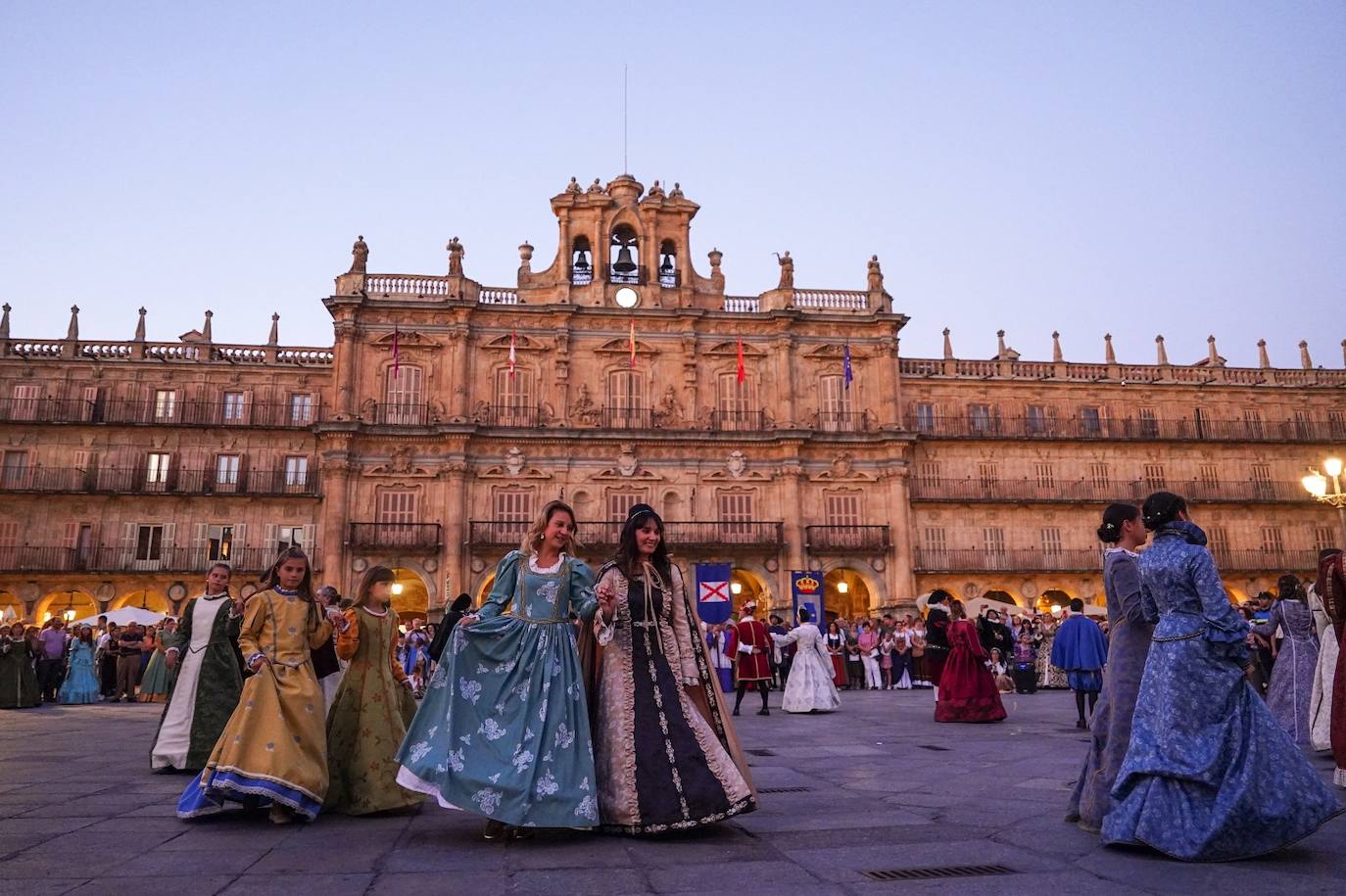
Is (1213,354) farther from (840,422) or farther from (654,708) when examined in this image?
(654,708)

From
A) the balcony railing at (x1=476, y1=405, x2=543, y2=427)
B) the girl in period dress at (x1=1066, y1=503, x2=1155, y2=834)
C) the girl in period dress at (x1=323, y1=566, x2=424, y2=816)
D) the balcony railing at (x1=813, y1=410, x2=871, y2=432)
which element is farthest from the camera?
the balcony railing at (x1=813, y1=410, x2=871, y2=432)

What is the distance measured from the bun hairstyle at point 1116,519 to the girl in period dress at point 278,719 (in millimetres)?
4726

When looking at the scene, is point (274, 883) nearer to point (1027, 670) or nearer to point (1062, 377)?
point (1027, 670)

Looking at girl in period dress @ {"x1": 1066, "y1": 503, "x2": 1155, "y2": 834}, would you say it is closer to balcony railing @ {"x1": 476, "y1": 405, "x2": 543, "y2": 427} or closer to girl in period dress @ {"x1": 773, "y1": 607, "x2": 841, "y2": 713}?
girl in period dress @ {"x1": 773, "y1": 607, "x2": 841, "y2": 713}

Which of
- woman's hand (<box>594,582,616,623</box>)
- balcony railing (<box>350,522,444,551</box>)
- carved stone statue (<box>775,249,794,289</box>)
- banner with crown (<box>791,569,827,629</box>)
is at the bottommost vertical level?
woman's hand (<box>594,582,616,623</box>)

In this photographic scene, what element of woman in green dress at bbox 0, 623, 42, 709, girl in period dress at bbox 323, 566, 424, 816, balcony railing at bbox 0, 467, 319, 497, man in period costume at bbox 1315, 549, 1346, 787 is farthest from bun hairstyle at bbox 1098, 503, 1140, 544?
balcony railing at bbox 0, 467, 319, 497

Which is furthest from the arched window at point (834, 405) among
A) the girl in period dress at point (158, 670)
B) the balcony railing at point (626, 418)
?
the girl in period dress at point (158, 670)

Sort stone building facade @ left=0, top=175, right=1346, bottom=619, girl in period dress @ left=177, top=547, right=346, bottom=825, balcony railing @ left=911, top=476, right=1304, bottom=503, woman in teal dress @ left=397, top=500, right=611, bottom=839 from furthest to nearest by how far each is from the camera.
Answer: balcony railing @ left=911, top=476, right=1304, bottom=503, stone building facade @ left=0, top=175, right=1346, bottom=619, girl in period dress @ left=177, top=547, right=346, bottom=825, woman in teal dress @ left=397, top=500, right=611, bottom=839

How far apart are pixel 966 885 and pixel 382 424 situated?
94.6 feet

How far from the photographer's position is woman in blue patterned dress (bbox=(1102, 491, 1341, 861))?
4.45m

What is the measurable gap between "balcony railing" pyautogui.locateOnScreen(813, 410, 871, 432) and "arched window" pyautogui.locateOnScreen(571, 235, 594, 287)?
8.67 m

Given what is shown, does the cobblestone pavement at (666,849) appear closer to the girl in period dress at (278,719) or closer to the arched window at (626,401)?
the girl in period dress at (278,719)

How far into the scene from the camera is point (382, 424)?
31047 mm

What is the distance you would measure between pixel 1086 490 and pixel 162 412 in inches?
1203
